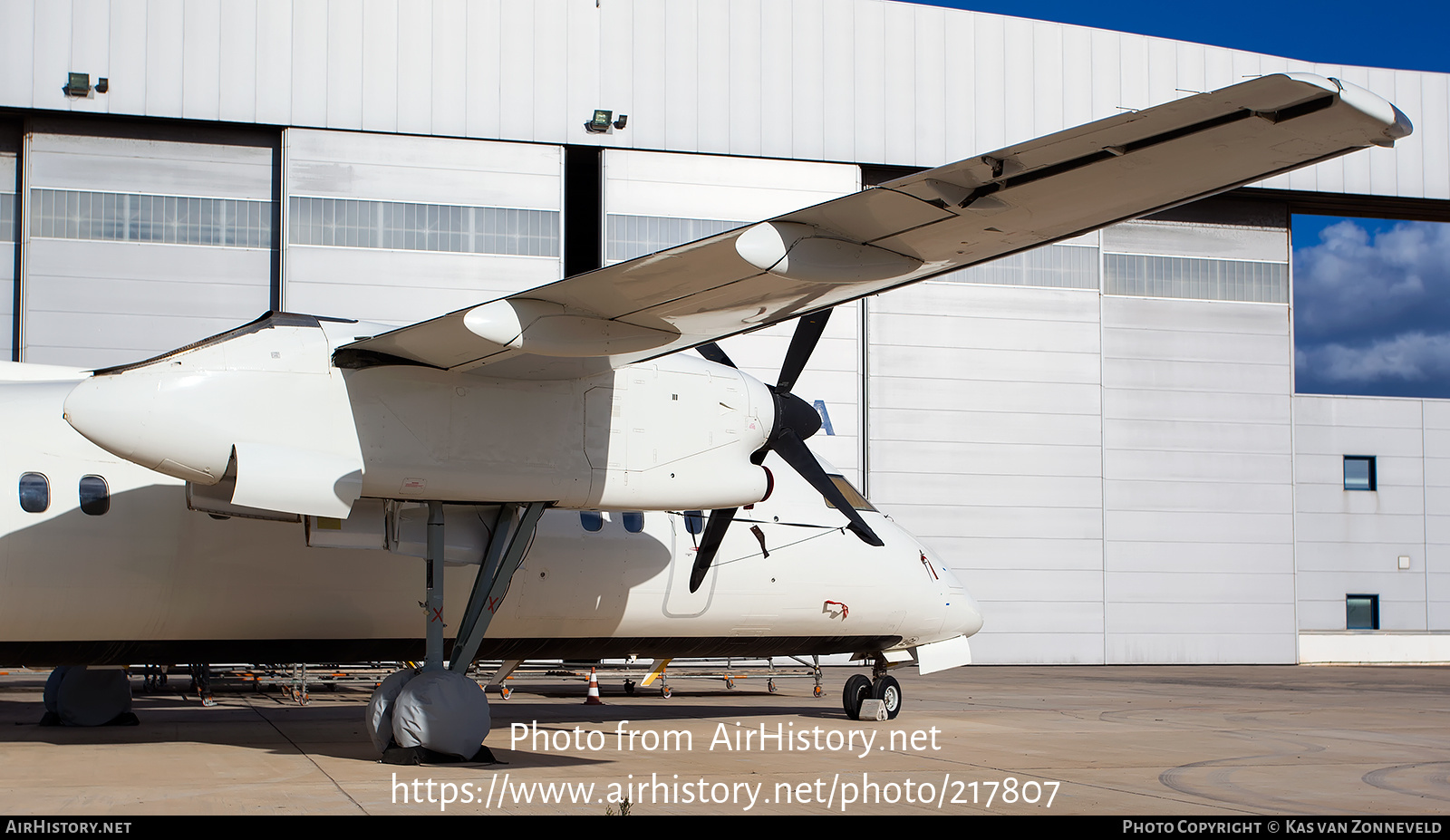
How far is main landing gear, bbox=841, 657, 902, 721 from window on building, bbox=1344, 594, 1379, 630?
24.9 meters

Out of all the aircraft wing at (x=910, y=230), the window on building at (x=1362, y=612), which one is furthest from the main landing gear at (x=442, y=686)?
the window on building at (x=1362, y=612)

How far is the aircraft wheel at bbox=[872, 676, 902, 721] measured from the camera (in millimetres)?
15461

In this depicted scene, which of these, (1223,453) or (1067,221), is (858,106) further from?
(1067,221)

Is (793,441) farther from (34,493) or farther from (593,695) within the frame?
(593,695)

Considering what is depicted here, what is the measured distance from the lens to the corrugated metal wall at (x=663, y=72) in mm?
25922

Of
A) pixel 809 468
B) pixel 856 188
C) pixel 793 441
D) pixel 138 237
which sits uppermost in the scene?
pixel 856 188

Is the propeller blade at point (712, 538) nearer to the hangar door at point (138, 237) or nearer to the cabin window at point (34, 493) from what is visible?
the cabin window at point (34, 493)

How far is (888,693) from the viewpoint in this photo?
15555 millimetres

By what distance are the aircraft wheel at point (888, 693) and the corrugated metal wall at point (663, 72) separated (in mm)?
16618

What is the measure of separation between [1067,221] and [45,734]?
1158 cm

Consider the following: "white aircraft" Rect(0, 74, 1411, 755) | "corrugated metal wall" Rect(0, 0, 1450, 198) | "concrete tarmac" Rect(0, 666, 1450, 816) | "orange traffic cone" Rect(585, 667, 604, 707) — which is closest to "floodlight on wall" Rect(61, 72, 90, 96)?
"corrugated metal wall" Rect(0, 0, 1450, 198)

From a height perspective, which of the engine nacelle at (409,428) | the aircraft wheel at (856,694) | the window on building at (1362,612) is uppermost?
the engine nacelle at (409,428)

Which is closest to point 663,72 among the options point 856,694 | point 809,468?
point 856,694

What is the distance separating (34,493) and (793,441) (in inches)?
267
